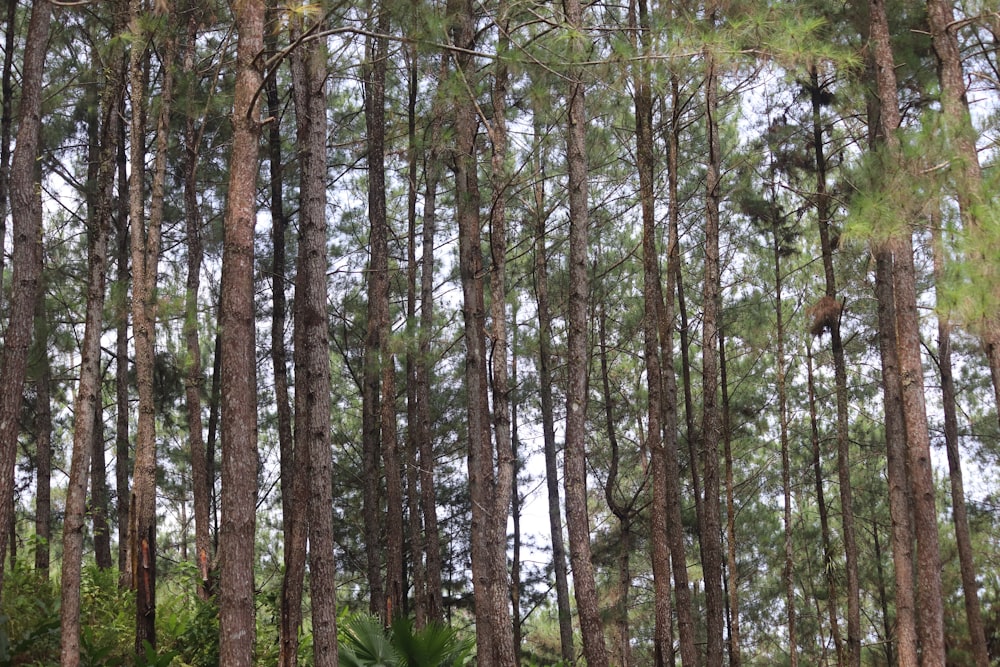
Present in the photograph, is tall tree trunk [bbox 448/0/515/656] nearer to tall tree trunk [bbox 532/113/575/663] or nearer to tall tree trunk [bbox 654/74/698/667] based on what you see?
tall tree trunk [bbox 654/74/698/667]

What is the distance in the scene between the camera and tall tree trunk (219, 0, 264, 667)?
229 inches

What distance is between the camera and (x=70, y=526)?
7.92 metres

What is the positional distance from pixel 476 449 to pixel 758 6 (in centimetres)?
527

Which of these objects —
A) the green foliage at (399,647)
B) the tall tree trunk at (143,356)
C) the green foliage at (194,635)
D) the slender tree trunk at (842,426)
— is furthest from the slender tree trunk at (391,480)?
the slender tree trunk at (842,426)

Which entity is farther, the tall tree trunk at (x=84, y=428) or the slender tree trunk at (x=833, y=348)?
the slender tree trunk at (x=833, y=348)

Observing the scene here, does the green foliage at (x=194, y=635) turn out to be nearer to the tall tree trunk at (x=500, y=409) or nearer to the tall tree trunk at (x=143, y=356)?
the tall tree trunk at (x=143, y=356)

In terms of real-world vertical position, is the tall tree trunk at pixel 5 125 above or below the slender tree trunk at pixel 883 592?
above

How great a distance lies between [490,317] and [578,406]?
6.46 m

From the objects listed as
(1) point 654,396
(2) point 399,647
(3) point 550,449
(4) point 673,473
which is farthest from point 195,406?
(3) point 550,449

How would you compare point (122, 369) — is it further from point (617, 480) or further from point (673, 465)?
point (617, 480)

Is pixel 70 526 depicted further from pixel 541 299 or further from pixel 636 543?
pixel 636 543

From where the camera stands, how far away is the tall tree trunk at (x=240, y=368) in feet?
19.0

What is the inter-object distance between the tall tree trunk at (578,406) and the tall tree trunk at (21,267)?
4929 millimetres

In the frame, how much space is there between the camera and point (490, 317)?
1518cm
